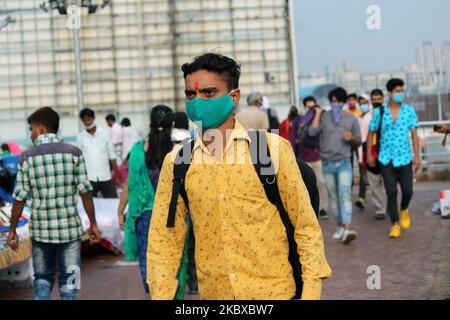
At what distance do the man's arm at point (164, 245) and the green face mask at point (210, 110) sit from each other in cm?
18

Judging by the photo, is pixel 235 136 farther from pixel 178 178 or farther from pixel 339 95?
pixel 339 95

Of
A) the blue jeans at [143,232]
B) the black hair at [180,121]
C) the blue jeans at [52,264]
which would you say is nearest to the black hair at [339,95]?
the black hair at [180,121]

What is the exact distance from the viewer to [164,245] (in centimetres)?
311

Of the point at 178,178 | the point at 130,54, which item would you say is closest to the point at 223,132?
the point at 178,178

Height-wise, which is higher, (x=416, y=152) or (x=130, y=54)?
(x=130, y=54)

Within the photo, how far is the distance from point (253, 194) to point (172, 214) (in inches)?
12.3

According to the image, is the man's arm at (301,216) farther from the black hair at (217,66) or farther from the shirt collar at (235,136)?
the black hair at (217,66)

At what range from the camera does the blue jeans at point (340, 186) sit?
9094 millimetres

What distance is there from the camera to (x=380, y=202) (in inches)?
434

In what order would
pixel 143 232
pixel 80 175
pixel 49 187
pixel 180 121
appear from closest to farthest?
pixel 49 187
pixel 80 175
pixel 143 232
pixel 180 121

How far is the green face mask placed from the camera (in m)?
3.04

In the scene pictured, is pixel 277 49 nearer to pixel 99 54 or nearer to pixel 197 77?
pixel 99 54

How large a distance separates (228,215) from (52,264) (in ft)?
10.1
